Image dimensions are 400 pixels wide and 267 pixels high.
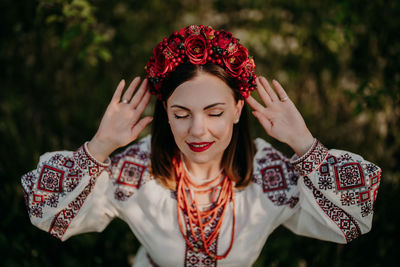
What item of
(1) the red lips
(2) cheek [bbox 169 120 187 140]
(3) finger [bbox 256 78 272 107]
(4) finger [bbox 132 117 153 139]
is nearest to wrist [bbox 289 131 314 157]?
(3) finger [bbox 256 78 272 107]

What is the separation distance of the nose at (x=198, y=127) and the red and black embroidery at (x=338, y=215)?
2.10 ft

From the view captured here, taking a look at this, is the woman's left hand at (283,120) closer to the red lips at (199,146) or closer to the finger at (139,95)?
the red lips at (199,146)

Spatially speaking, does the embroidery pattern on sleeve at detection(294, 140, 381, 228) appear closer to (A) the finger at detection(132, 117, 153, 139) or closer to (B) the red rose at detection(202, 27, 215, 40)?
(B) the red rose at detection(202, 27, 215, 40)

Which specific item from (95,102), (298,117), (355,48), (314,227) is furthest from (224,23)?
(314,227)

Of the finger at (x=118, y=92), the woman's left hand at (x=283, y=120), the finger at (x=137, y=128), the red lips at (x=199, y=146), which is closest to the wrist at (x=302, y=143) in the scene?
the woman's left hand at (x=283, y=120)

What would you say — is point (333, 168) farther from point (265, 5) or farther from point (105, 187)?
point (265, 5)

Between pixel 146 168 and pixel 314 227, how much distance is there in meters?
1.06

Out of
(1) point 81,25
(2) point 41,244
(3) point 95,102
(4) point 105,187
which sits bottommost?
(2) point 41,244

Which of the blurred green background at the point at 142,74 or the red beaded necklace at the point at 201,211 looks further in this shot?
the blurred green background at the point at 142,74

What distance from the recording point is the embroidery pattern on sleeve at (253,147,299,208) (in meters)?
1.80

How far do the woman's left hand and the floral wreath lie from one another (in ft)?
0.67

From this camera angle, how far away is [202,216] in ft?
6.02

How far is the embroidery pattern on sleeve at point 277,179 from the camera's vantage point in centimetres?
180

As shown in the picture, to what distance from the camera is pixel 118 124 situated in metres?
1.77
